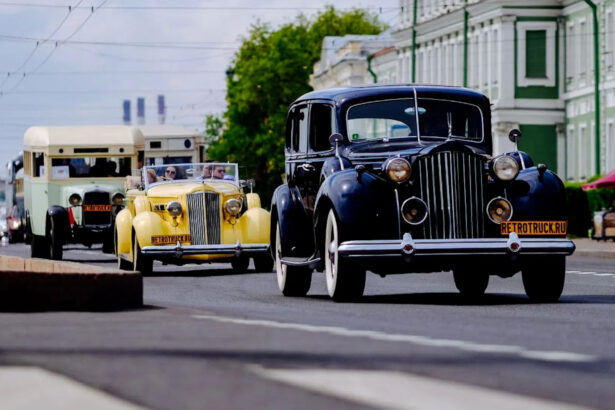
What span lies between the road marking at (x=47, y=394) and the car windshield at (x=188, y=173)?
20.6 metres

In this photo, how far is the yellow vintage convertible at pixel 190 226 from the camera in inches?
1097

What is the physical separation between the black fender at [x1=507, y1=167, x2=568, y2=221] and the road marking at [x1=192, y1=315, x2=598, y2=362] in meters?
5.16

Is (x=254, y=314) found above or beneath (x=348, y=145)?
beneath

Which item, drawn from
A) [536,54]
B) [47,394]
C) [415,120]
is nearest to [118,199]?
[415,120]

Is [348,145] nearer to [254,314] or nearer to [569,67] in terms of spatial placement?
[254,314]

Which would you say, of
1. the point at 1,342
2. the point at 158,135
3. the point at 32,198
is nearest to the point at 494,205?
the point at 1,342

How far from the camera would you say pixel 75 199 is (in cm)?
3775

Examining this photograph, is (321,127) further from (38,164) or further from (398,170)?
(38,164)

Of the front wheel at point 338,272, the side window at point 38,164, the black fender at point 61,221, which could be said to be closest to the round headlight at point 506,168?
the front wheel at point 338,272

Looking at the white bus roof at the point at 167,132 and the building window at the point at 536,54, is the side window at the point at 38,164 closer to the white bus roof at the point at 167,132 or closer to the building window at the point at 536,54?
the white bus roof at the point at 167,132

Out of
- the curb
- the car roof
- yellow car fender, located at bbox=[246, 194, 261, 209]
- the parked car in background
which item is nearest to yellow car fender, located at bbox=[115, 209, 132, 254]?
yellow car fender, located at bbox=[246, 194, 261, 209]

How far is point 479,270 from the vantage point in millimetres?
17844

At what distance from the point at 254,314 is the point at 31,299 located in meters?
1.74

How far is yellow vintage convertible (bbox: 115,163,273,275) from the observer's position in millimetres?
27875
